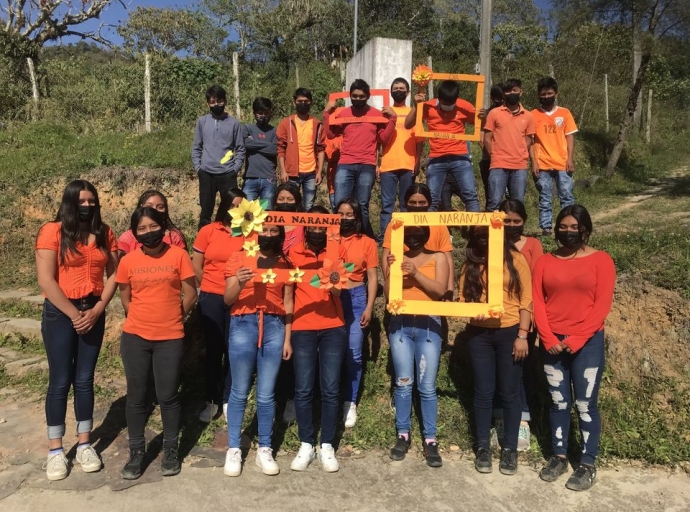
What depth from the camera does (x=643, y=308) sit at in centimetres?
505

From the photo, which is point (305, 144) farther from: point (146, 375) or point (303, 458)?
point (303, 458)

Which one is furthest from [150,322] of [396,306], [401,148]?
[401,148]

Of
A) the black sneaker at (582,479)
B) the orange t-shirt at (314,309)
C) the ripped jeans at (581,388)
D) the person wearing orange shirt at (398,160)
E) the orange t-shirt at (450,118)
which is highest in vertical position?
the orange t-shirt at (450,118)

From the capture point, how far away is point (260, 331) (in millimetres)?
3846

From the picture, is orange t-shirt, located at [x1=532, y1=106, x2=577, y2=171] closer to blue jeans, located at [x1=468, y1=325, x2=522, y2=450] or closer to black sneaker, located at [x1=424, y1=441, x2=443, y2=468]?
blue jeans, located at [x1=468, y1=325, x2=522, y2=450]

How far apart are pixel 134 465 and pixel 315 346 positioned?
1587mm

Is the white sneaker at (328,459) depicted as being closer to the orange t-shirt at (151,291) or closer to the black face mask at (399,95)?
the orange t-shirt at (151,291)

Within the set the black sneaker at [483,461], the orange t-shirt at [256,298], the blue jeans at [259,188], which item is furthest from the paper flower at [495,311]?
the blue jeans at [259,188]

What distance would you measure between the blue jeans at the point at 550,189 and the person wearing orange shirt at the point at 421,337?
3098 millimetres

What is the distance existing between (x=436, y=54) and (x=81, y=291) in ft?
83.1

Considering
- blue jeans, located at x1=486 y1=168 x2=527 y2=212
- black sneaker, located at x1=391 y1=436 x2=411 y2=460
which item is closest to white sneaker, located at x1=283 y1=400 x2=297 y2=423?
black sneaker, located at x1=391 y1=436 x2=411 y2=460

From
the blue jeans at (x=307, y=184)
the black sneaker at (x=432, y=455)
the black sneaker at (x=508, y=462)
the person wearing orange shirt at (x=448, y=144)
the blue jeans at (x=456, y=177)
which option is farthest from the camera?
the blue jeans at (x=307, y=184)

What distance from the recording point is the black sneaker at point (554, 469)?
383 centimetres

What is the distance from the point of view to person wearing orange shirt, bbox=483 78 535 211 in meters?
6.11
